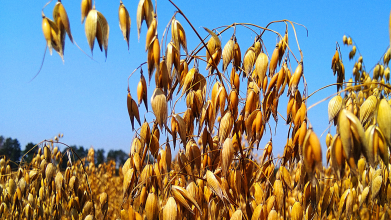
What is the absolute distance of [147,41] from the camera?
0.88m

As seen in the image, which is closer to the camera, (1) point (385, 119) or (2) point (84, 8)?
(1) point (385, 119)

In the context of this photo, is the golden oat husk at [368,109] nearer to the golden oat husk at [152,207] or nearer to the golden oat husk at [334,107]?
the golden oat husk at [334,107]

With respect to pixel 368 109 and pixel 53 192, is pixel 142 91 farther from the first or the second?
pixel 53 192

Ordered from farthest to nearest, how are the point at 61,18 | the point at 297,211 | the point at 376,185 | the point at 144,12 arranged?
the point at 376,185 → the point at 297,211 → the point at 144,12 → the point at 61,18

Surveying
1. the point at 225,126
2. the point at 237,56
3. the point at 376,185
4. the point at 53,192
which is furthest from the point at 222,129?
the point at 53,192

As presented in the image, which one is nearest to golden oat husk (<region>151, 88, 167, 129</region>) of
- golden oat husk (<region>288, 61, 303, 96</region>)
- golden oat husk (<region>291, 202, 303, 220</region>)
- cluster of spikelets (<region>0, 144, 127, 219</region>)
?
golden oat husk (<region>288, 61, 303, 96</region>)

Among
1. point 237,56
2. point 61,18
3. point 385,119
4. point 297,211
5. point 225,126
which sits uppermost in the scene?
point 237,56

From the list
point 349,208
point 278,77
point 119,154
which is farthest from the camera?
point 119,154

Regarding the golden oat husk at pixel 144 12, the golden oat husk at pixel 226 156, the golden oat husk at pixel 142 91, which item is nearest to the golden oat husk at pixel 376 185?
the golden oat husk at pixel 226 156

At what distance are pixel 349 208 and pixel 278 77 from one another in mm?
770

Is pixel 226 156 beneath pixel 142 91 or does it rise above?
beneath

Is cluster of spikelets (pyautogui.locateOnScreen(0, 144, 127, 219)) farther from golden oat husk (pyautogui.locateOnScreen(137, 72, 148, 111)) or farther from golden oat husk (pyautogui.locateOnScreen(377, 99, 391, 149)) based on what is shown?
golden oat husk (pyautogui.locateOnScreen(377, 99, 391, 149))

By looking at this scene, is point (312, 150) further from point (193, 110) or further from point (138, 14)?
point (138, 14)

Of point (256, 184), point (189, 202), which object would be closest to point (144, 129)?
point (189, 202)
